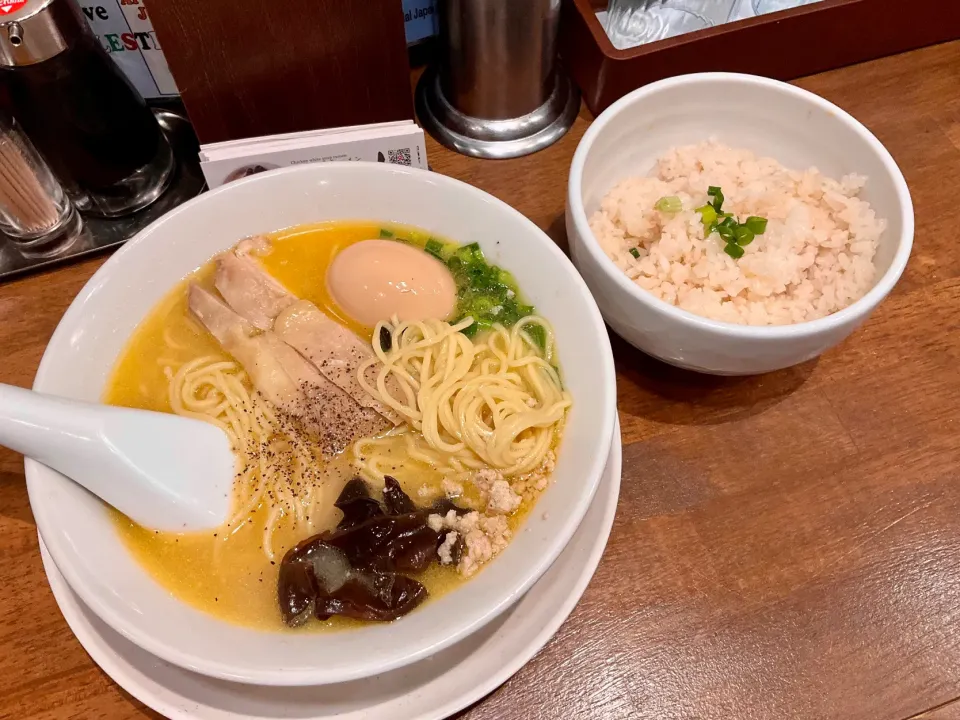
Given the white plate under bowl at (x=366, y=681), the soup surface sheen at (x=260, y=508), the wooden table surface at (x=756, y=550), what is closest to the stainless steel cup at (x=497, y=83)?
the wooden table surface at (x=756, y=550)

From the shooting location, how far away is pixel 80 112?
1330 mm

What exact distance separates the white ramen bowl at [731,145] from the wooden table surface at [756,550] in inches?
7.8

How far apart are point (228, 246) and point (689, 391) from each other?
959 mm

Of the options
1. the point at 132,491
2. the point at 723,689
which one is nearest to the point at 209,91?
the point at 132,491

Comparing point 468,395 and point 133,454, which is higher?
point 133,454

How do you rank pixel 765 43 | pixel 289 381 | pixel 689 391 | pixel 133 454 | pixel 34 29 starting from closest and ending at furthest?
1. pixel 133 454
2. pixel 34 29
3. pixel 289 381
4. pixel 689 391
5. pixel 765 43

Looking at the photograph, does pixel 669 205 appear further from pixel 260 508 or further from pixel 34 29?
pixel 34 29

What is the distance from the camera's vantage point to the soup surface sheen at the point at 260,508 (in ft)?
3.51

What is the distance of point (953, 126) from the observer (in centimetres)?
171

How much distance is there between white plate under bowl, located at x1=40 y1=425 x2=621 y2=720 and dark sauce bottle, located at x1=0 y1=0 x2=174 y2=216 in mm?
843

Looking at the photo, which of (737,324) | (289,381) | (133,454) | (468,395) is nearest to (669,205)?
(737,324)

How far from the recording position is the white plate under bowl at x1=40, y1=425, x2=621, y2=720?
1019mm

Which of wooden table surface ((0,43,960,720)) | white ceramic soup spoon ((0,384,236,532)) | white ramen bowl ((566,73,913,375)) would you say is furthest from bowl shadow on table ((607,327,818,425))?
white ceramic soup spoon ((0,384,236,532))

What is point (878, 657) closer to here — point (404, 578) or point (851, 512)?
point (851, 512)
